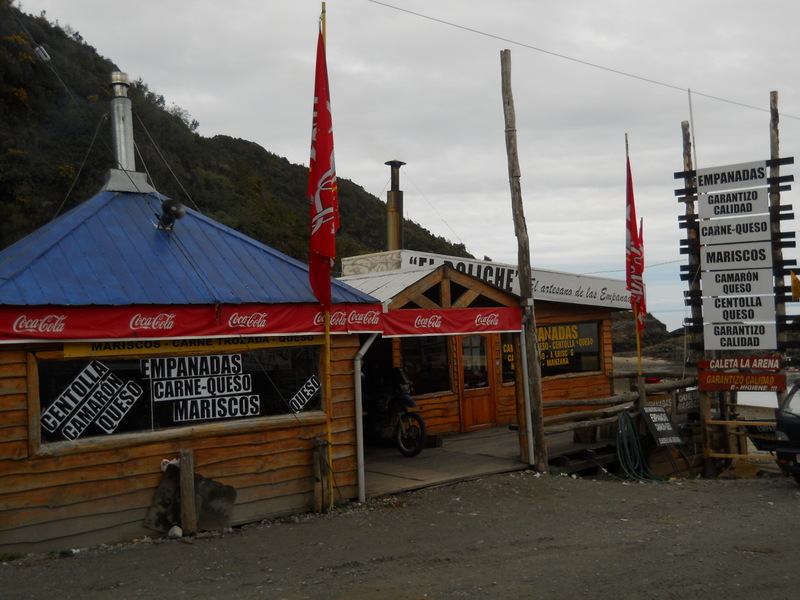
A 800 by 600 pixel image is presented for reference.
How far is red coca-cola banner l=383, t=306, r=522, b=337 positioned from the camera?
10.7 metres

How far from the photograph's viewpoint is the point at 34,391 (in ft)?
25.3

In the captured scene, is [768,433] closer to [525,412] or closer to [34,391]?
[525,412]

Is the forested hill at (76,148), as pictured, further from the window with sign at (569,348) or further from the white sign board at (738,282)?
the white sign board at (738,282)

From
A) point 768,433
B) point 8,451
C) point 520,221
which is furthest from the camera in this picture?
point 768,433

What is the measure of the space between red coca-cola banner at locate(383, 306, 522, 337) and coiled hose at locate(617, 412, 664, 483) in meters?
2.94

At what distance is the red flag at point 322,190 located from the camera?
30.1 feet

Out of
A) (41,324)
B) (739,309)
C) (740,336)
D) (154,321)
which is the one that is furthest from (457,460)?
(41,324)

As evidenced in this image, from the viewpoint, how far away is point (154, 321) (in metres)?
8.29

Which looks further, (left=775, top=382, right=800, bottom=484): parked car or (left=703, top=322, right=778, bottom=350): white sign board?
(left=703, top=322, right=778, bottom=350): white sign board

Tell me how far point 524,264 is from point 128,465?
6357mm

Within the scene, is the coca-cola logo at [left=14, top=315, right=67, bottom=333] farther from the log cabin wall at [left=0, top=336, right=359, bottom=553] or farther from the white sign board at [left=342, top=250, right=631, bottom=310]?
the white sign board at [left=342, top=250, right=631, bottom=310]

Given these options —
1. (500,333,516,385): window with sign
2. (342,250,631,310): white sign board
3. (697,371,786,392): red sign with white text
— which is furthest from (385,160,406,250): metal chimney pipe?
(697,371,786,392): red sign with white text

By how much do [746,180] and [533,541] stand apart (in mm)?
8359

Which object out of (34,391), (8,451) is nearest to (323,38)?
(34,391)
